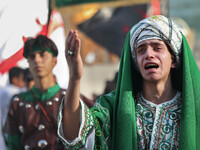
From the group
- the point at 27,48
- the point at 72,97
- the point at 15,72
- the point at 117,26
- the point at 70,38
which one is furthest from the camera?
the point at 117,26

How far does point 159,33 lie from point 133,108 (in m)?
0.54

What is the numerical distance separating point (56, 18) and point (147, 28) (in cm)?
157

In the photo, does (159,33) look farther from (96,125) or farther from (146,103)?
(96,125)

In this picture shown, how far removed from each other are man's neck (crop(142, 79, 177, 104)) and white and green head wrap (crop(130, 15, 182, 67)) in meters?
0.19

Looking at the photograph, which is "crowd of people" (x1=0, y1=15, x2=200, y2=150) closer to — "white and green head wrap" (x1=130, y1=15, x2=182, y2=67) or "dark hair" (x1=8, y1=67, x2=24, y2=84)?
"white and green head wrap" (x1=130, y1=15, x2=182, y2=67)

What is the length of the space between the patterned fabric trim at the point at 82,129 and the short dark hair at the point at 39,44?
3.99ft

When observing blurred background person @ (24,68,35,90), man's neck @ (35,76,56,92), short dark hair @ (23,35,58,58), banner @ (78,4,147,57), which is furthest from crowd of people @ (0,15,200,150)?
banner @ (78,4,147,57)

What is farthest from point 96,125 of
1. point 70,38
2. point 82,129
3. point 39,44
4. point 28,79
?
point 28,79

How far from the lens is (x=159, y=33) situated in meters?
A: 2.32

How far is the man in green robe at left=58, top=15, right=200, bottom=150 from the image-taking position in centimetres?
211

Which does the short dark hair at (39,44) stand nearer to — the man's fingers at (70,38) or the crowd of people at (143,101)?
the crowd of people at (143,101)

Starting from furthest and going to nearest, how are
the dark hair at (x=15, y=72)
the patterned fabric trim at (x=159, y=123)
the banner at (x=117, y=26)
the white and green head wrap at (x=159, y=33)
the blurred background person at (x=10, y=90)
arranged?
1. the banner at (x=117, y=26)
2. the dark hair at (x=15, y=72)
3. the blurred background person at (x=10, y=90)
4. the white and green head wrap at (x=159, y=33)
5. the patterned fabric trim at (x=159, y=123)

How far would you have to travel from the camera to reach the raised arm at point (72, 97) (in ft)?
6.57

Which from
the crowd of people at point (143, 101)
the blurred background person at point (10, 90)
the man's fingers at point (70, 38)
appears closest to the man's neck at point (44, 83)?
the blurred background person at point (10, 90)
